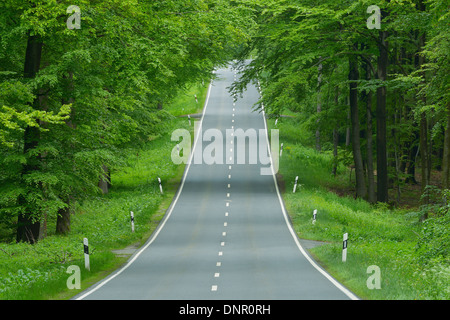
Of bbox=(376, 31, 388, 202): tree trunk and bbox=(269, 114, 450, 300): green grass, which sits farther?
bbox=(376, 31, 388, 202): tree trunk

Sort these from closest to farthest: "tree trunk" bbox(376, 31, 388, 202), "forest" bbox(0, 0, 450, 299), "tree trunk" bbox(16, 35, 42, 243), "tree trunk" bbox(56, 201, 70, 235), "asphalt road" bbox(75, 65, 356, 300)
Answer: "asphalt road" bbox(75, 65, 356, 300), "forest" bbox(0, 0, 450, 299), "tree trunk" bbox(16, 35, 42, 243), "tree trunk" bbox(56, 201, 70, 235), "tree trunk" bbox(376, 31, 388, 202)

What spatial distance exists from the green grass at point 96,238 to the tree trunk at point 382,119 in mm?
11565

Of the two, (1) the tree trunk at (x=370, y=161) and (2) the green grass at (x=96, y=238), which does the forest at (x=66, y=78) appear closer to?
(2) the green grass at (x=96, y=238)

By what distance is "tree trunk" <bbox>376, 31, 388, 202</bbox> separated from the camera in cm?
3281

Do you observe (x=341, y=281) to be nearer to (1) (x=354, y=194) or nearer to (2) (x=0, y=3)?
(2) (x=0, y=3)

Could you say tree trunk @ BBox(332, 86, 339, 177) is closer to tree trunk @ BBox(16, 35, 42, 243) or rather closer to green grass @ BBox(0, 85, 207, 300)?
green grass @ BBox(0, 85, 207, 300)

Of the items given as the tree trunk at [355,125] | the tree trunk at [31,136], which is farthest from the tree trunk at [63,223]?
the tree trunk at [355,125]

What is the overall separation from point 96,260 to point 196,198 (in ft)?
54.3

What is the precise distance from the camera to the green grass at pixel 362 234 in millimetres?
14884

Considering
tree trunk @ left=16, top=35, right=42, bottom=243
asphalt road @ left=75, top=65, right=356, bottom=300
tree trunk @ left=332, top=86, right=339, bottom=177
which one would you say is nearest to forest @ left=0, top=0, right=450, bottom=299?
tree trunk @ left=16, top=35, right=42, bottom=243

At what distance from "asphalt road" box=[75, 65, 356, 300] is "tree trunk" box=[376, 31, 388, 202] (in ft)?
18.5

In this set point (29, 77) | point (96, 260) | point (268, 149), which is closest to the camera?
point (96, 260)

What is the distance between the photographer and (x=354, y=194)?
129 feet
